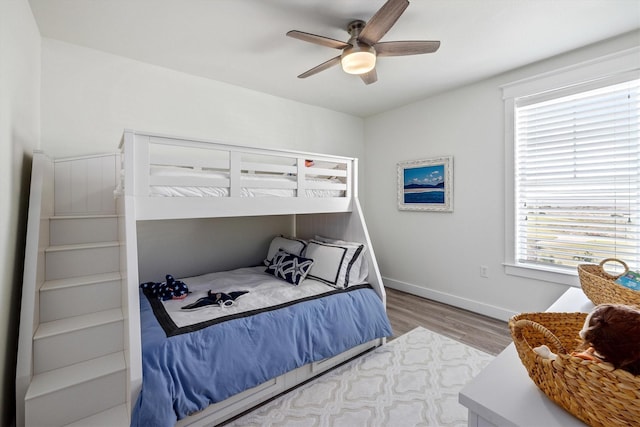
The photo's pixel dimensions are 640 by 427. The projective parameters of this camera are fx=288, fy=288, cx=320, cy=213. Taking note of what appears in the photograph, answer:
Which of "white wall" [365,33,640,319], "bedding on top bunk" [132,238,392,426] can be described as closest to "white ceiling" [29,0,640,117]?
"white wall" [365,33,640,319]

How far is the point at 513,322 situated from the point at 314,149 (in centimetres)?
331

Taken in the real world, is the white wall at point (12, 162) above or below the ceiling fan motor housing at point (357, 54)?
below

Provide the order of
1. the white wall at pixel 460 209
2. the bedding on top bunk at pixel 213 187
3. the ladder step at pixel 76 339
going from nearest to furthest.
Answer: the ladder step at pixel 76 339 → the bedding on top bunk at pixel 213 187 → the white wall at pixel 460 209

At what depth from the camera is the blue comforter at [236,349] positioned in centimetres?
136

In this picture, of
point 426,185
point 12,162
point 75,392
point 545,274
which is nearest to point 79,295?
point 75,392

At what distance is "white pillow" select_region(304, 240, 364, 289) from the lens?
238 centimetres

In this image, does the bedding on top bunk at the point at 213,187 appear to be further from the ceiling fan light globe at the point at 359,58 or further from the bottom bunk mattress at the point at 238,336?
the ceiling fan light globe at the point at 359,58

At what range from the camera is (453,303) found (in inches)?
127

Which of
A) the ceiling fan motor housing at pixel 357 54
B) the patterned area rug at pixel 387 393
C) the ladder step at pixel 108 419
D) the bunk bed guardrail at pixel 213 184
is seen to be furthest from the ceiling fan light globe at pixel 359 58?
the ladder step at pixel 108 419

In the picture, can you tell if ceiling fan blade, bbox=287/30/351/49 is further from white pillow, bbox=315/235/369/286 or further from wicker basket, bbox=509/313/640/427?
wicker basket, bbox=509/313/640/427

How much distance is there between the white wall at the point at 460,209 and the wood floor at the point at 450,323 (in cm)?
14

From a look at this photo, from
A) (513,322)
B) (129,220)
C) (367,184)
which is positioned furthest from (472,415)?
(367,184)

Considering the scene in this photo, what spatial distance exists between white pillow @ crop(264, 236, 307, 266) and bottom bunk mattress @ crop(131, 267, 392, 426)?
19.4 inches

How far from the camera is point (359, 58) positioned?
1.95 metres
